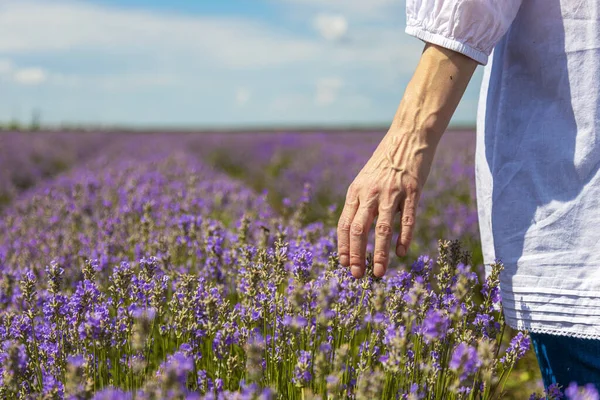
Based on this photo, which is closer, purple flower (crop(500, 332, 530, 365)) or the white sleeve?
the white sleeve

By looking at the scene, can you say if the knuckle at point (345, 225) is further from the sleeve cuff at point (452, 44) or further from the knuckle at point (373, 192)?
the sleeve cuff at point (452, 44)

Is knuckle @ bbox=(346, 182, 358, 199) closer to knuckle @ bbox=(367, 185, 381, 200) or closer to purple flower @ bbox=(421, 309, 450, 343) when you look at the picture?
knuckle @ bbox=(367, 185, 381, 200)

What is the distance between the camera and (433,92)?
150 centimetres

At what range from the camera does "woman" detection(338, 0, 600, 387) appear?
1.50 meters

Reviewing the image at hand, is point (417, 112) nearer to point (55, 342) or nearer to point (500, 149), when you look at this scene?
point (500, 149)

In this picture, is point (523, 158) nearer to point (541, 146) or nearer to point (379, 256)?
point (541, 146)

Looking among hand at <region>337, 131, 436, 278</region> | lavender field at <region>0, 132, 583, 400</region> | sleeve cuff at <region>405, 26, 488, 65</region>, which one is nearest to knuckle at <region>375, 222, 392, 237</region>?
hand at <region>337, 131, 436, 278</region>

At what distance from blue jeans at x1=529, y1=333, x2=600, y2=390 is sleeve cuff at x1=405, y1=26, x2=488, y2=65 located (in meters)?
0.80

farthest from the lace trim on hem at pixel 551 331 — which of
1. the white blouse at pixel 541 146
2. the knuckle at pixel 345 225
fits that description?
the knuckle at pixel 345 225

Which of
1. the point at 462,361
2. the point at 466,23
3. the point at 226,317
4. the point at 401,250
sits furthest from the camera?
the point at 226,317

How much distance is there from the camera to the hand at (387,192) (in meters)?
1.49

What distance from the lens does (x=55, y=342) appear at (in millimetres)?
1971

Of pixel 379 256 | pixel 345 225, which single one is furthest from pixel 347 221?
pixel 379 256

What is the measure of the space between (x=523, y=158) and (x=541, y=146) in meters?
0.06
